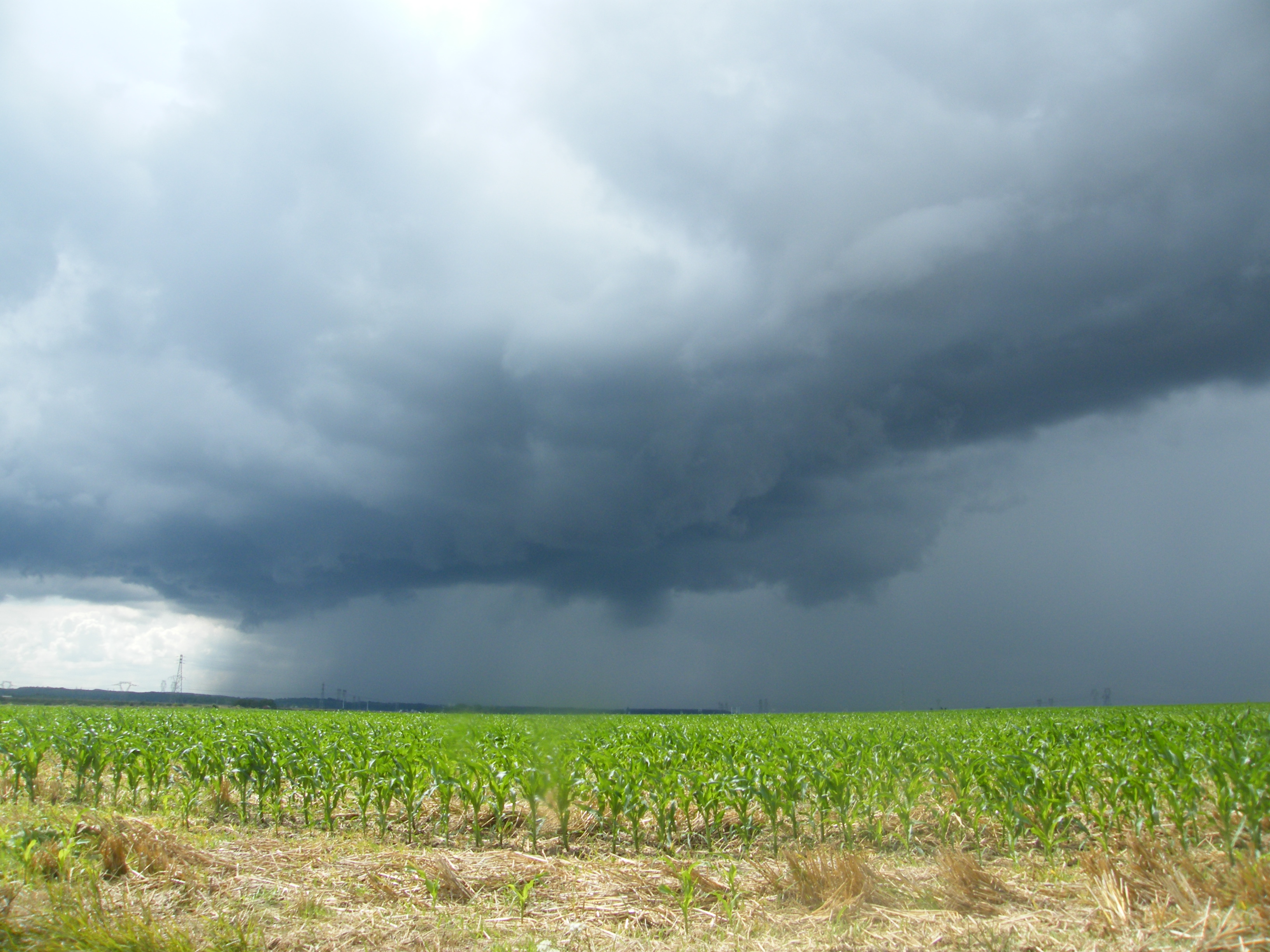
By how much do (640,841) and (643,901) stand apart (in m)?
3.85

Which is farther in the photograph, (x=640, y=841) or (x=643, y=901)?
(x=640, y=841)

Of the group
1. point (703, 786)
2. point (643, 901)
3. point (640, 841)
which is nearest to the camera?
point (643, 901)

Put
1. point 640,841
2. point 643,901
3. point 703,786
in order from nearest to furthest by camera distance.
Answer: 1. point 643,901
2. point 703,786
3. point 640,841

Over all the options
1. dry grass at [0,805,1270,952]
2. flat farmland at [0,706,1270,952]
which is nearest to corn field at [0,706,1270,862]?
flat farmland at [0,706,1270,952]

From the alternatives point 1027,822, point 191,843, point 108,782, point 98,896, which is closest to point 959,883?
point 1027,822

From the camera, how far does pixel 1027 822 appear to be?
31.7ft

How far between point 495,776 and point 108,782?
1348 centimetres

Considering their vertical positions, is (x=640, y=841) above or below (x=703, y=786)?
below

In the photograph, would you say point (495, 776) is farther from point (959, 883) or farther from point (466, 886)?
point (959, 883)

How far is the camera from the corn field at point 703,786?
981 cm

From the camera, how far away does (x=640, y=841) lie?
11492 millimetres

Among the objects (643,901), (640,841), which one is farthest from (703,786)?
(643,901)

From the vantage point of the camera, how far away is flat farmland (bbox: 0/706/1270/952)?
6613mm

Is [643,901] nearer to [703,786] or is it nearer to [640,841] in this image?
[703,786]
